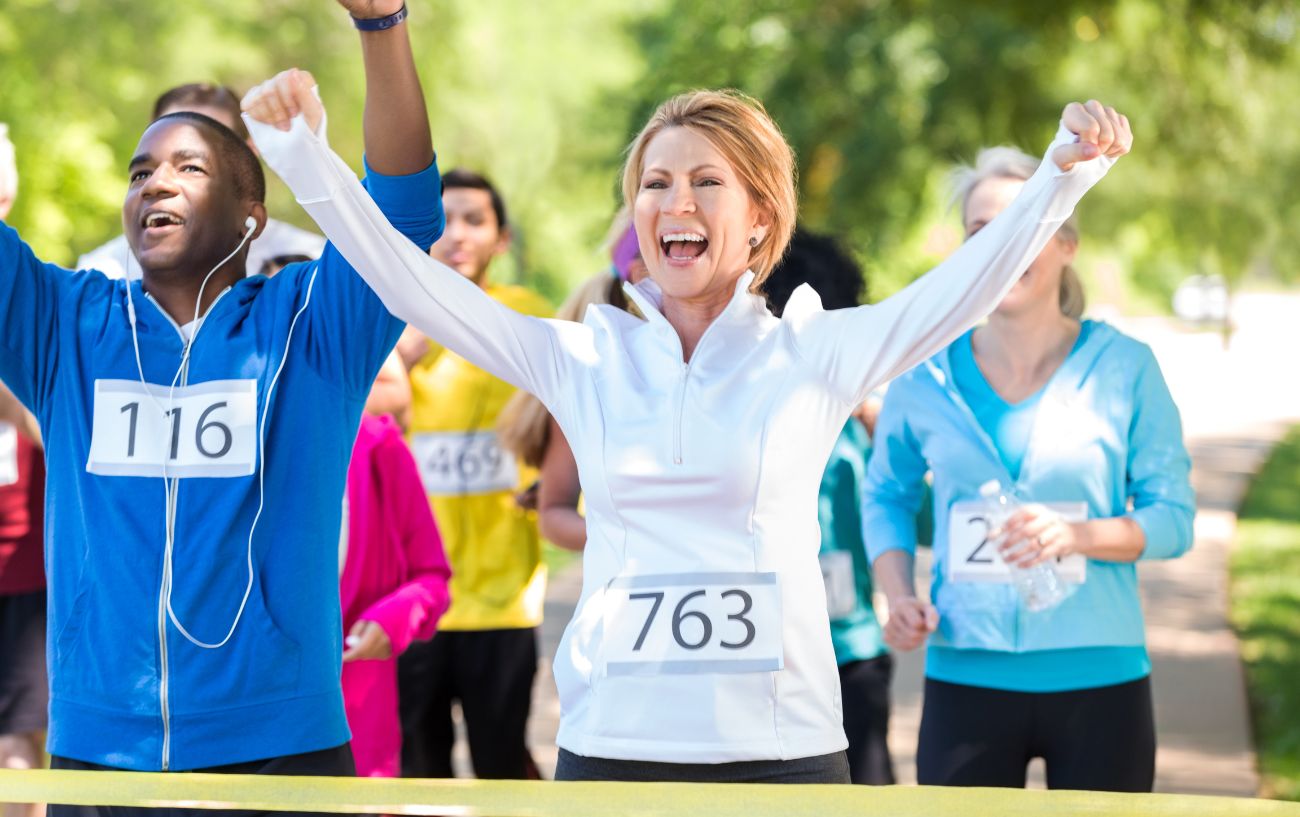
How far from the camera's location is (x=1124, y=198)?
1972 cm

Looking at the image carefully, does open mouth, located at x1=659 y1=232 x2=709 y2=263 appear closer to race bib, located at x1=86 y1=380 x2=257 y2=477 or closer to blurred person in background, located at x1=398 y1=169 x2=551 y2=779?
race bib, located at x1=86 y1=380 x2=257 y2=477

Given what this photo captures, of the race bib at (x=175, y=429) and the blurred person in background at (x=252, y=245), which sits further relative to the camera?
the blurred person in background at (x=252, y=245)

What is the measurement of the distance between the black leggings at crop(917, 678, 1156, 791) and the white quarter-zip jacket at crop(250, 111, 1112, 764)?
124 cm

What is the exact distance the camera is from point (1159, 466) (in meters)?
4.09

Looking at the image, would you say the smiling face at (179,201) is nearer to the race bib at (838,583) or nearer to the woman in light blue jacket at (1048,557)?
the woman in light blue jacket at (1048,557)

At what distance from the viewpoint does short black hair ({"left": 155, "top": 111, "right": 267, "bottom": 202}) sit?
3.23m

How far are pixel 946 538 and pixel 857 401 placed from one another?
1.29 m

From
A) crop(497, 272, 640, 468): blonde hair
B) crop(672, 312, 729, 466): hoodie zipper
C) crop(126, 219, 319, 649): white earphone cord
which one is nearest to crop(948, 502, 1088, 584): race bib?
crop(497, 272, 640, 468): blonde hair

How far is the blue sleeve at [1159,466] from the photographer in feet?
13.2

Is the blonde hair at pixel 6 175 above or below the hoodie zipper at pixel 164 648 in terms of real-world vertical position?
above

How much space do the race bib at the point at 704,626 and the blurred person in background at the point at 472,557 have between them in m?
2.65

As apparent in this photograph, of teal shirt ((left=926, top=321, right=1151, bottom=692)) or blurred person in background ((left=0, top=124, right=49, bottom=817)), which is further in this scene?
blurred person in background ((left=0, top=124, right=49, bottom=817))

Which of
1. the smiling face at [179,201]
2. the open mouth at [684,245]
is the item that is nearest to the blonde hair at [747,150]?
the open mouth at [684,245]

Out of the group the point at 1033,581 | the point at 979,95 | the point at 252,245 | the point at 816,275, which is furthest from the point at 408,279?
the point at 979,95
